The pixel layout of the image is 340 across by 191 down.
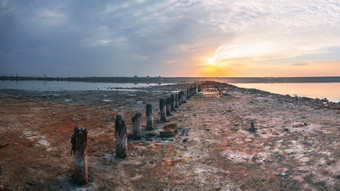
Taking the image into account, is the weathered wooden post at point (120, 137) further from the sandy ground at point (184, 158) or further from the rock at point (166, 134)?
the rock at point (166, 134)

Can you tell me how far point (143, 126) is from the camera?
11289 millimetres

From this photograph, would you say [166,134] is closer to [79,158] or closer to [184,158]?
[184,158]

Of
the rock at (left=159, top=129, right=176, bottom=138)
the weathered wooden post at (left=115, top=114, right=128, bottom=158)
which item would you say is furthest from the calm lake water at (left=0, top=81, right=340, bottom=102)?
the weathered wooden post at (left=115, top=114, right=128, bottom=158)

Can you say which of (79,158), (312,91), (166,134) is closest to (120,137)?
(79,158)

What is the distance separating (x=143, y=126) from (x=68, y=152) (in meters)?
4.91

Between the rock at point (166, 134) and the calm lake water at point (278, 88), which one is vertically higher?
the calm lake water at point (278, 88)

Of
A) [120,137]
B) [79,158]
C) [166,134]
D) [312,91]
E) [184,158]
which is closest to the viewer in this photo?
[79,158]

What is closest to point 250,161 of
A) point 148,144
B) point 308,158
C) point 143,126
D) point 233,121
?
point 308,158

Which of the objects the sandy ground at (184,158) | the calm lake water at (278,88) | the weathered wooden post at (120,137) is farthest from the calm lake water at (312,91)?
the weathered wooden post at (120,137)

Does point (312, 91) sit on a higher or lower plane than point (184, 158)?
higher

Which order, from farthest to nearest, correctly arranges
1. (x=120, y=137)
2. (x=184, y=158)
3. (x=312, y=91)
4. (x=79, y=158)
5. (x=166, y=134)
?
1. (x=312, y=91)
2. (x=166, y=134)
3. (x=184, y=158)
4. (x=120, y=137)
5. (x=79, y=158)

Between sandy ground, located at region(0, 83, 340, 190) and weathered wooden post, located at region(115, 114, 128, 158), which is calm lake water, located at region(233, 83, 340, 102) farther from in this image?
weathered wooden post, located at region(115, 114, 128, 158)

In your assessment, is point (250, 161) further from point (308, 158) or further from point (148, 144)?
point (148, 144)

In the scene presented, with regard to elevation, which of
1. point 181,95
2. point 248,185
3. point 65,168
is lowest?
point 248,185
